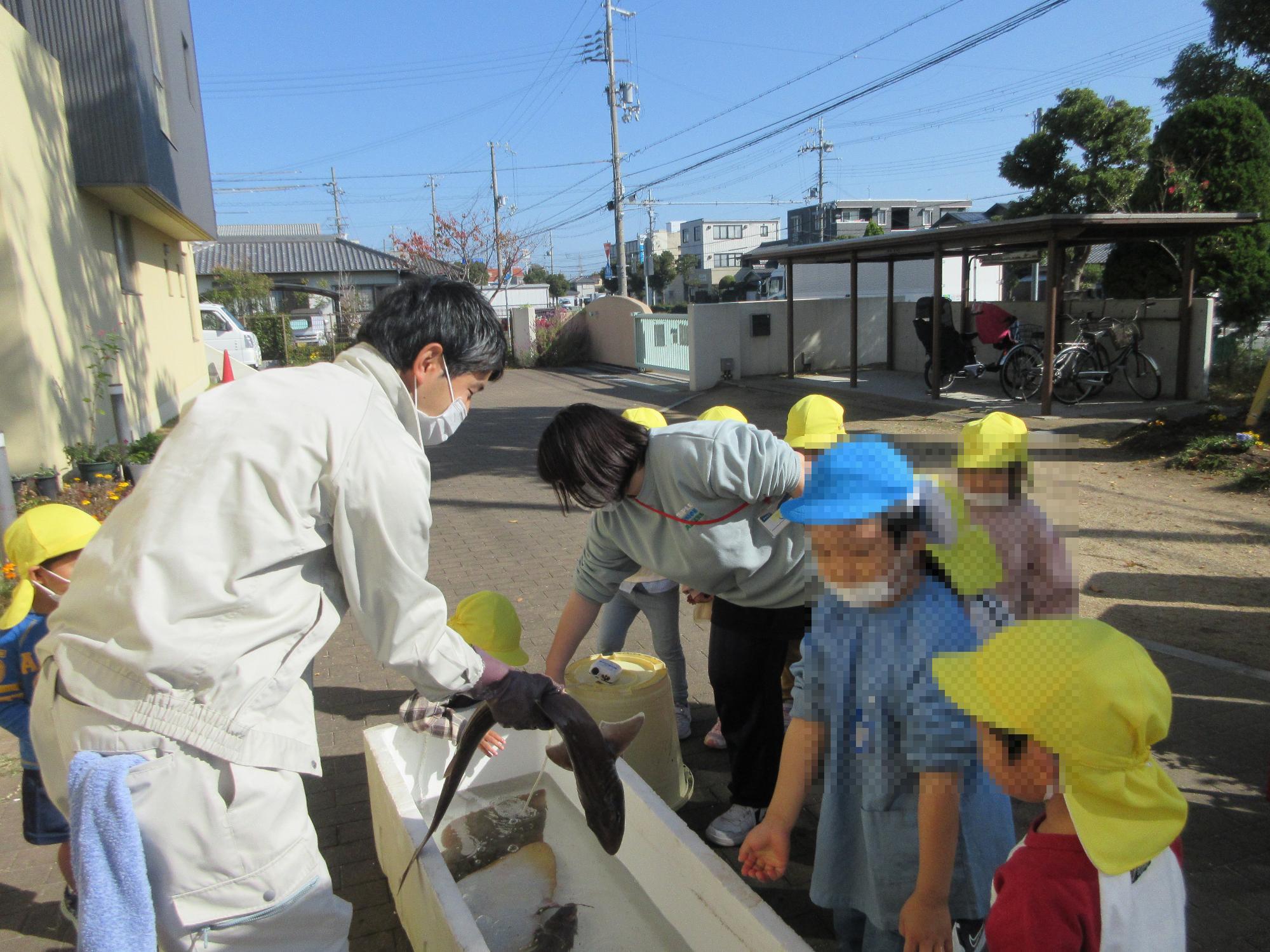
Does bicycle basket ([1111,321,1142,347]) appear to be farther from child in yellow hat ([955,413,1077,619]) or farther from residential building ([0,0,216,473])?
residential building ([0,0,216,473])

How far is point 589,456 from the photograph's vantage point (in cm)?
251

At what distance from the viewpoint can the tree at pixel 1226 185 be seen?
11859 millimetres

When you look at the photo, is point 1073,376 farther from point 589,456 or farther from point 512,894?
point 512,894

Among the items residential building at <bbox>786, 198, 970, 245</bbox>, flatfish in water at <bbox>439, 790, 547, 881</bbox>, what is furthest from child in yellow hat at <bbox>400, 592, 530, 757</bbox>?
residential building at <bbox>786, 198, 970, 245</bbox>

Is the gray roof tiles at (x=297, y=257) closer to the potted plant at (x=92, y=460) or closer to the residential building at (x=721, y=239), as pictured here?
the potted plant at (x=92, y=460)

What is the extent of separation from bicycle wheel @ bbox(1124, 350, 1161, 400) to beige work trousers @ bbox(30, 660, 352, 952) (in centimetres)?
1212

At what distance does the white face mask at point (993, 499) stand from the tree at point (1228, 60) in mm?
18648

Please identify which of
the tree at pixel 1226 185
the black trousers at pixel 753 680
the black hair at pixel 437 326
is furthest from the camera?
the tree at pixel 1226 185

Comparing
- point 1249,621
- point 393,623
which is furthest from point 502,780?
point 1249,621

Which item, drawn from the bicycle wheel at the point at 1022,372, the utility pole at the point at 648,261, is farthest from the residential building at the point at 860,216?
the bicycle wheel at the point at 1022,372

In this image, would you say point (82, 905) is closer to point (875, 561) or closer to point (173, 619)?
point (173, 619)

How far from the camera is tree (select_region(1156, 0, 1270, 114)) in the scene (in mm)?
17281

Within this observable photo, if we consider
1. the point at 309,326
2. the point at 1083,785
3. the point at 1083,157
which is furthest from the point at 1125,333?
the point at 309,326

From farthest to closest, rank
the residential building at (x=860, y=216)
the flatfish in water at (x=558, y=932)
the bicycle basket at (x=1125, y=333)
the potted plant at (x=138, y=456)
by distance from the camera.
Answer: the residential building at (x=860, y=216), the bicycle basket at (x=1125, y=333), the potted plant at (x=138, y=456), the flatfish in water at (x=558, y=932)
